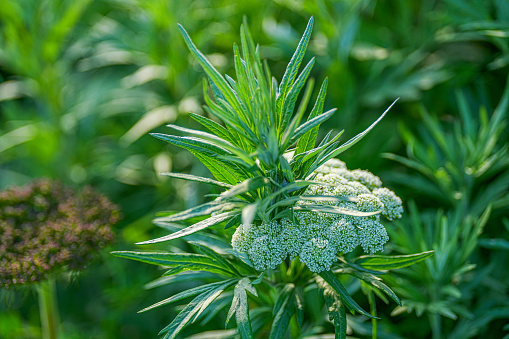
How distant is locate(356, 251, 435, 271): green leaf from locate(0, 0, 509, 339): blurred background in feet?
1.39

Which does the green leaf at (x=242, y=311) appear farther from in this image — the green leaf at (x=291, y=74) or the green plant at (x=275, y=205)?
the green leaf at (x=291, y=74)

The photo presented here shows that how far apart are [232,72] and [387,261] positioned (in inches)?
43.4

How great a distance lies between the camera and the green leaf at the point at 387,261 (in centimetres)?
66

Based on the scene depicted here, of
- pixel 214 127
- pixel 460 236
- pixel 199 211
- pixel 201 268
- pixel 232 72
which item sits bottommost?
pixel 460 236

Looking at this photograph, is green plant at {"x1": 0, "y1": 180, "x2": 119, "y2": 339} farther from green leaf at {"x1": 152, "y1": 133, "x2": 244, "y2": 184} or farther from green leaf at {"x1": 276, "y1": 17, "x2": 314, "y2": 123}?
green leaf at {"x1": 276, "y1": 17, "x2": 314, "y2": 123}

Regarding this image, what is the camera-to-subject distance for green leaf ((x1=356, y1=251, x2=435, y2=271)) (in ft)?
2.15

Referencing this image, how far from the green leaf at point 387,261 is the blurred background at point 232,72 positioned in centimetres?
42

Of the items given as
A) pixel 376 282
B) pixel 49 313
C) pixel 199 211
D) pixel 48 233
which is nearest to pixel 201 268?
pixel 199 211

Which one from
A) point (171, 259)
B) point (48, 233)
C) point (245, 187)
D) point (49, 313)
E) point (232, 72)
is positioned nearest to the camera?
point (245, 187)

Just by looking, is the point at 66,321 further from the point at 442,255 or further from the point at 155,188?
the point at 442,255

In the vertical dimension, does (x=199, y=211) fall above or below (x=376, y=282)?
above

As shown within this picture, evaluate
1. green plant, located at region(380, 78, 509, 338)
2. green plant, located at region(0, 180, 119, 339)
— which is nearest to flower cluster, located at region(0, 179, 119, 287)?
green plant, located at region(0, 180, 119, 339)

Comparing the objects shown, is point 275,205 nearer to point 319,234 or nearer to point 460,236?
point 319,234

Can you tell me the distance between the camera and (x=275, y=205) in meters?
0.60
